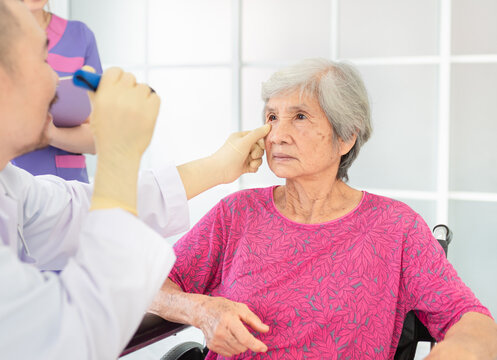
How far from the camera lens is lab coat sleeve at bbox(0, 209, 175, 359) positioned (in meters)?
0.70

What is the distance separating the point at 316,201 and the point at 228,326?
0.53 m

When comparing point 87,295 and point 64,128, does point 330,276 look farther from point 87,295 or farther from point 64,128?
point 64,128

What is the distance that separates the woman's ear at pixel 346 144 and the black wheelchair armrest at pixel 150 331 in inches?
29.2

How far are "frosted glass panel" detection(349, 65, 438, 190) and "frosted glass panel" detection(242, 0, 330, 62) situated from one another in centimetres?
44

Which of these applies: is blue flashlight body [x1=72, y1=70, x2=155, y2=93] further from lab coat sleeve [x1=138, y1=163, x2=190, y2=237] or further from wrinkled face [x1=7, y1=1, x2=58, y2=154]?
lab coat sleeve [x1=138, y1=163, x2=190, y2=237]

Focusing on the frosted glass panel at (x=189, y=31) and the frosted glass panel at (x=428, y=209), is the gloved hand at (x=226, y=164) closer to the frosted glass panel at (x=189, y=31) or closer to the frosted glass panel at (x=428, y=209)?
the frosted glass panel at (x=428, y=209)

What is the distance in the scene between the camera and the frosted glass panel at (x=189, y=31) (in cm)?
380

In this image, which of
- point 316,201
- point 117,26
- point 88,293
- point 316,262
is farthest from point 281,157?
point 117,26

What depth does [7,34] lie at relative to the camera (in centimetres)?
79

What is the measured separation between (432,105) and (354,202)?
189cm

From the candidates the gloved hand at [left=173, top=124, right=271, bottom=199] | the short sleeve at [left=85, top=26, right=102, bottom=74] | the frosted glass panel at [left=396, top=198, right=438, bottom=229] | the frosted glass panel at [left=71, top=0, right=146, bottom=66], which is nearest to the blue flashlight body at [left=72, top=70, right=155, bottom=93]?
the gloved hand at [left=173, top=124, right=271, bottom=199]

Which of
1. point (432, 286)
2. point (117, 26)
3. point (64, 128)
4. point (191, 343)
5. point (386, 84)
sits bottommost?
point (191, 343)

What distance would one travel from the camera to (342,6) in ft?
11.1

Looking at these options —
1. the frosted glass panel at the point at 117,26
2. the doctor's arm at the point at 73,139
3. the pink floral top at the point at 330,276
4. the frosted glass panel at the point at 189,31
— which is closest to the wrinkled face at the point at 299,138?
the pink floral top at the point at 330,276
